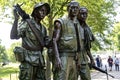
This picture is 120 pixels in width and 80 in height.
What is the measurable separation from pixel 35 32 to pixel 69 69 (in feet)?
2.83

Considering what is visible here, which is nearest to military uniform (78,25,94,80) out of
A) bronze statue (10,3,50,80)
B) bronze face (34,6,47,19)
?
bronze statue (10,3,50,80)

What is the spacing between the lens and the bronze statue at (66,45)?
20.6 feet

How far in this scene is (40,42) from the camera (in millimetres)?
6367

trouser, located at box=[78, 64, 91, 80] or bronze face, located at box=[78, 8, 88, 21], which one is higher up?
bronze face, located at box=[78, 8, 88, 21]

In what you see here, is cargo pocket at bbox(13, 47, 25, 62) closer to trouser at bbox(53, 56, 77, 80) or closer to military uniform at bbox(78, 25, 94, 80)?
trouser at bbox(53, 56, 77, 80)

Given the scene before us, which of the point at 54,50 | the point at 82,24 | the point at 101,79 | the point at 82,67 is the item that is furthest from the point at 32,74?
the point at 101,79

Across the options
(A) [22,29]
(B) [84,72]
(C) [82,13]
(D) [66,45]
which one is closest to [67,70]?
(D) [66,45]

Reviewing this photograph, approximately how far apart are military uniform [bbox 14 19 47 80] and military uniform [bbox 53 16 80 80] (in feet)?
0.96

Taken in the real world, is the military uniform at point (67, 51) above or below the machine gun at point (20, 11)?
below

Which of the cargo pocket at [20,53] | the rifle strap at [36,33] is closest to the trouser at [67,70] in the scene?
the rifle strap at [36,33]

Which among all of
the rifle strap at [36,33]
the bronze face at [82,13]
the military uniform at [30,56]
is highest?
the bronze face at [82,13]

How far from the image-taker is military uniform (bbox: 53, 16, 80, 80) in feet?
20.6

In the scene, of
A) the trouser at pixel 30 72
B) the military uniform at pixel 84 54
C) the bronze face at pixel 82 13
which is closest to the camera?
the trouser at pixel 30 72

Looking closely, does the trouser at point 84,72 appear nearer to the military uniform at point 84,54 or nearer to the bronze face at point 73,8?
the military uniform at point 84,54
